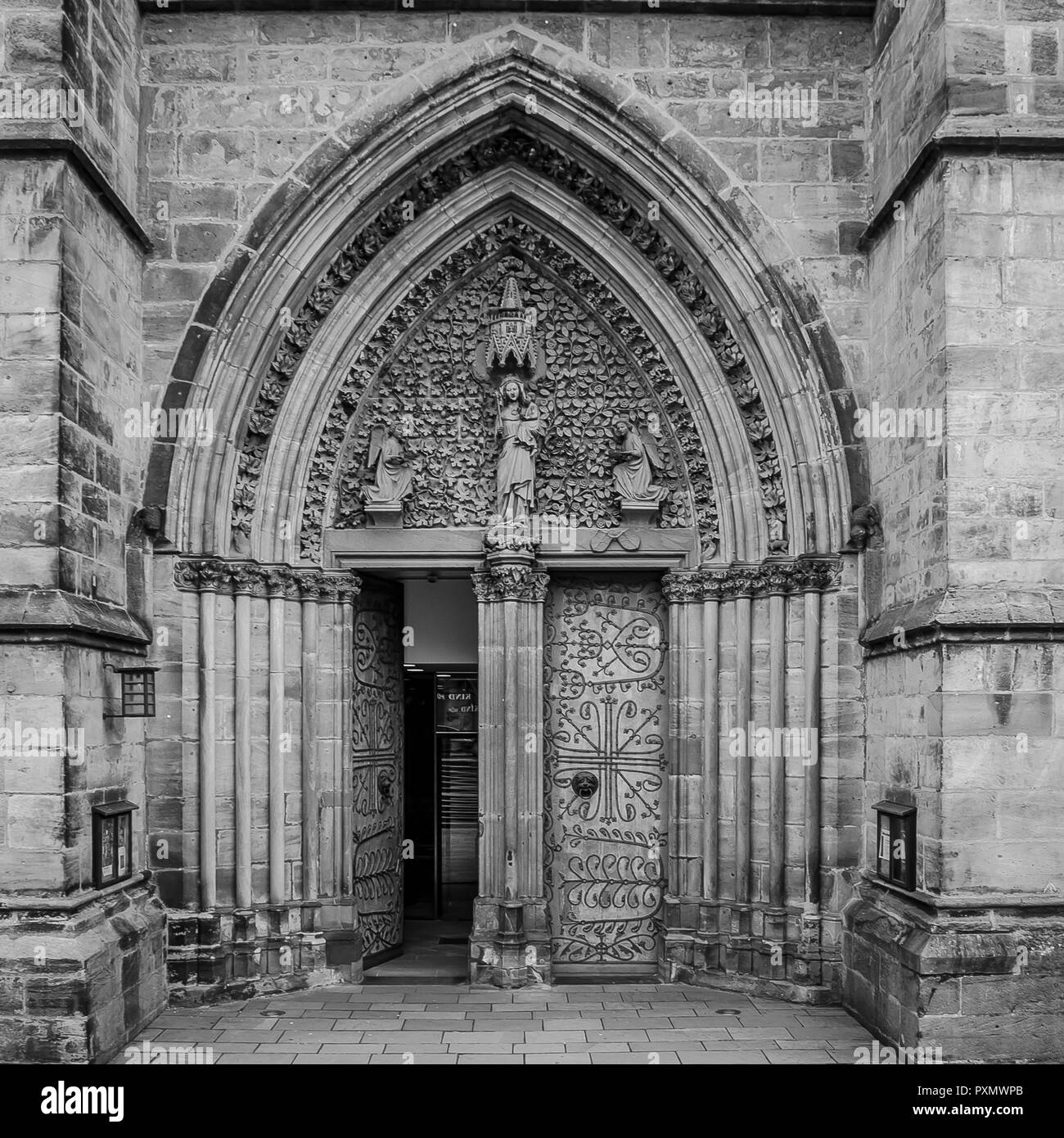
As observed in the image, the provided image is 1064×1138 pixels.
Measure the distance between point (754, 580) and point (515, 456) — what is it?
1.78 metres

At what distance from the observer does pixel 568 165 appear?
23.7ft

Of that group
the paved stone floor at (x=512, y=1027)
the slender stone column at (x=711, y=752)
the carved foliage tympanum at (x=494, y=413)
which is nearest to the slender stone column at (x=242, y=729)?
the paved stone floor at (x=512, y=1027)

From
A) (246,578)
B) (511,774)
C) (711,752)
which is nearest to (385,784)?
(511,774)

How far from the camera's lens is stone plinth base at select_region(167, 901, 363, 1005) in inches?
263

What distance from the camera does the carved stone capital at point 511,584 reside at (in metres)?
7.29

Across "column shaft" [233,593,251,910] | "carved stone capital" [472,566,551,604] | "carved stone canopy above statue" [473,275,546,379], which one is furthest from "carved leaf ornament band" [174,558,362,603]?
"carved stone canopy above statue" [473,275,546,379]

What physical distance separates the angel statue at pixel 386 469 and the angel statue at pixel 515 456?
65 centimetres

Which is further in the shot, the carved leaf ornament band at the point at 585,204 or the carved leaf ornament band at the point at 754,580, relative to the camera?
the carved leaf ornament band at the point at 585,204

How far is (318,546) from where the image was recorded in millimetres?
7359

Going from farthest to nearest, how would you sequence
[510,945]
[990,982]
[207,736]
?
[510,945] → [207,736] → [990,982]

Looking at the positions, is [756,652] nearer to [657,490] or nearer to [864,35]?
[657,490]

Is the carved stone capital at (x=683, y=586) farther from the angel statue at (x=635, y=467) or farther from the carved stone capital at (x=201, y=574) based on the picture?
the carved stone capital at (x=201, y=574)

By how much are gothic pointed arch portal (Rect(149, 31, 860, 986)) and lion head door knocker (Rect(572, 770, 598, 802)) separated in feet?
0.06

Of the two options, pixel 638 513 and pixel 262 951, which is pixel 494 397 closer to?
pixel 638 513
